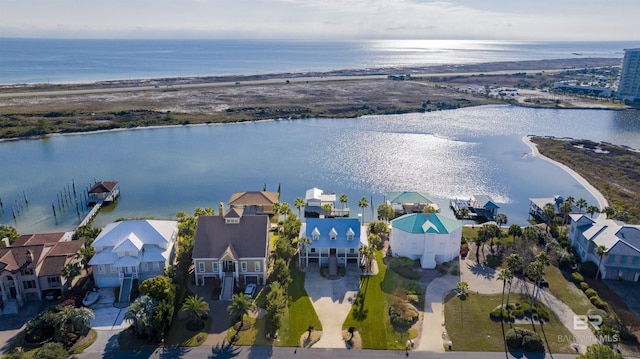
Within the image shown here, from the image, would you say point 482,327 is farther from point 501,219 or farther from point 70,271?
point 70,271

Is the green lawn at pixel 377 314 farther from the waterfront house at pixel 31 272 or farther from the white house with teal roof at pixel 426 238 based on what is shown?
the waterfront house at pixel 31 272

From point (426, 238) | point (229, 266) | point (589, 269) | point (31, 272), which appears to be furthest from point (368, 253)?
point (31, 272)

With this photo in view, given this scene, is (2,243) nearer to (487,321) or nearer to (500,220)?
(487,321)

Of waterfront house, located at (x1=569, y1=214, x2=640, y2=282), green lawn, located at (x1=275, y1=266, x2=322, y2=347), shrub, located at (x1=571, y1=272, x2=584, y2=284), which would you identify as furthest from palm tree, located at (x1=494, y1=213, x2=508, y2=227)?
green lawn, located at (x1=275, y1=266, x2=322, y2=347)

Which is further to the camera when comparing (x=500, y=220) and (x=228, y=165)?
(x=228, y=165)

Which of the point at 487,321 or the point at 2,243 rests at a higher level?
the point at 2,243

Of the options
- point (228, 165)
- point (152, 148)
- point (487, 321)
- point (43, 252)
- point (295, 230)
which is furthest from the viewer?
point (152, 148)

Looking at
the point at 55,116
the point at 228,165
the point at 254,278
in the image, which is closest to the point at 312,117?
the point at 228,165
